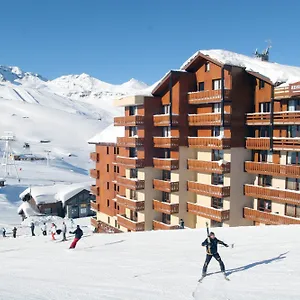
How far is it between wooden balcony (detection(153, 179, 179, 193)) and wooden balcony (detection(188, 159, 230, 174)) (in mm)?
1961

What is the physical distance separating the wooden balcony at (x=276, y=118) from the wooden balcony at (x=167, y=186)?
827cm

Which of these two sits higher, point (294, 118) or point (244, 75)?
point (244, 75)

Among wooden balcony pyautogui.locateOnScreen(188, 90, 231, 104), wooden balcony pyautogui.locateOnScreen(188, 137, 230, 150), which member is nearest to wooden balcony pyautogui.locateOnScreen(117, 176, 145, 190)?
wooden balcony pyautogui.locateOnScreen(188, 137, 230, 150)

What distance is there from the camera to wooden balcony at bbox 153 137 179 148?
3409 cm

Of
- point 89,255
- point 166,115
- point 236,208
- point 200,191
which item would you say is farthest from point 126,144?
point 89,255

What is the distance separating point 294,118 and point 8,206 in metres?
55.6

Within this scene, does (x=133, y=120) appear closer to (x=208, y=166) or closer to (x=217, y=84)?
(x=217, y=84)

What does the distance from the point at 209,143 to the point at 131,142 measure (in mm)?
8630

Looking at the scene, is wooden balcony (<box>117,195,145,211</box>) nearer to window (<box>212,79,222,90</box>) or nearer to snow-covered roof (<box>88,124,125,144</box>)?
snow-covered roof (<box>88,124,125,144</box>)

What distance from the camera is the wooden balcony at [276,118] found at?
90.2 ft

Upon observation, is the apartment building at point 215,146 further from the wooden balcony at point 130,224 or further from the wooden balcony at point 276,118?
the wooden balcony at point 130,224

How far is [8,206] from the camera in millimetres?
69438

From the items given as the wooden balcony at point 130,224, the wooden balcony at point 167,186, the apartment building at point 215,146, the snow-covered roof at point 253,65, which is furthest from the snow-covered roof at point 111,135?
the snow-covered roof at point 253,65

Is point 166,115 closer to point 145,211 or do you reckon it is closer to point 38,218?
point 145,211
